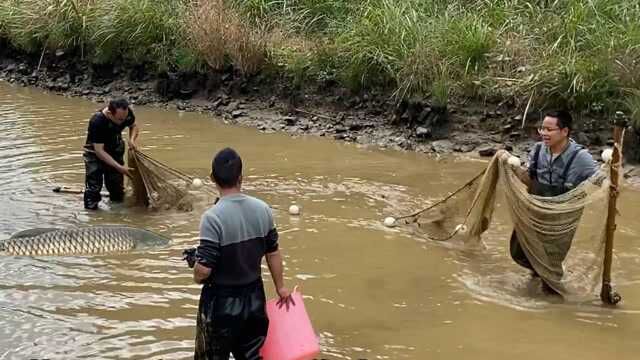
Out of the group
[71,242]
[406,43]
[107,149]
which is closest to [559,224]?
[71,242]

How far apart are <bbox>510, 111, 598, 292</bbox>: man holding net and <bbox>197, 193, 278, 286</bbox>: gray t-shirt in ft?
8.91

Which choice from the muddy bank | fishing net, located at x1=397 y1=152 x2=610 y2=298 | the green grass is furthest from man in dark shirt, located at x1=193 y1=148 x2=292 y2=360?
the green grass

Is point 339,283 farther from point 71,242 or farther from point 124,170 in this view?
point 124,170

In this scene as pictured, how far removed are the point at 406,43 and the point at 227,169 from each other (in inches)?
319

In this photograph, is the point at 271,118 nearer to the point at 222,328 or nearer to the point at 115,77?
the point at 115,77

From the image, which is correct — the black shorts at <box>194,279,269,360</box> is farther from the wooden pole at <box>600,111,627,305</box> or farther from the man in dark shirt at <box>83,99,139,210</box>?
the man in dark shirt at <box>83,99,139,210</box>

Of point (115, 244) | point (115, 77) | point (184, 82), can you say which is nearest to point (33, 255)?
point (115, 244)

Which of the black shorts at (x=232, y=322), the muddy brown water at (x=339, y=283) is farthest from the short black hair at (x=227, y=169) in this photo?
the muddy brown water at (x=339, y=283)

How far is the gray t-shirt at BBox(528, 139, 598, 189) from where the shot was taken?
625 centimetres

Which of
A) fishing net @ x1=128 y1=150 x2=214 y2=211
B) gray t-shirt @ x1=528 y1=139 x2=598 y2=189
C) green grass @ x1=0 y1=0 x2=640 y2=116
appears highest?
green grass @ x1=0 y1=0 x2=640 y2=116

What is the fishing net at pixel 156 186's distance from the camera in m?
8.64

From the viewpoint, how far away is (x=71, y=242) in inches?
285

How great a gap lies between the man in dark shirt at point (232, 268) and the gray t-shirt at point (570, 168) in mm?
2765

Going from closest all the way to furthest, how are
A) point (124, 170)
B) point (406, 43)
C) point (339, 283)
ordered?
point (339, 283), point (124, 170), point (406, 43)
